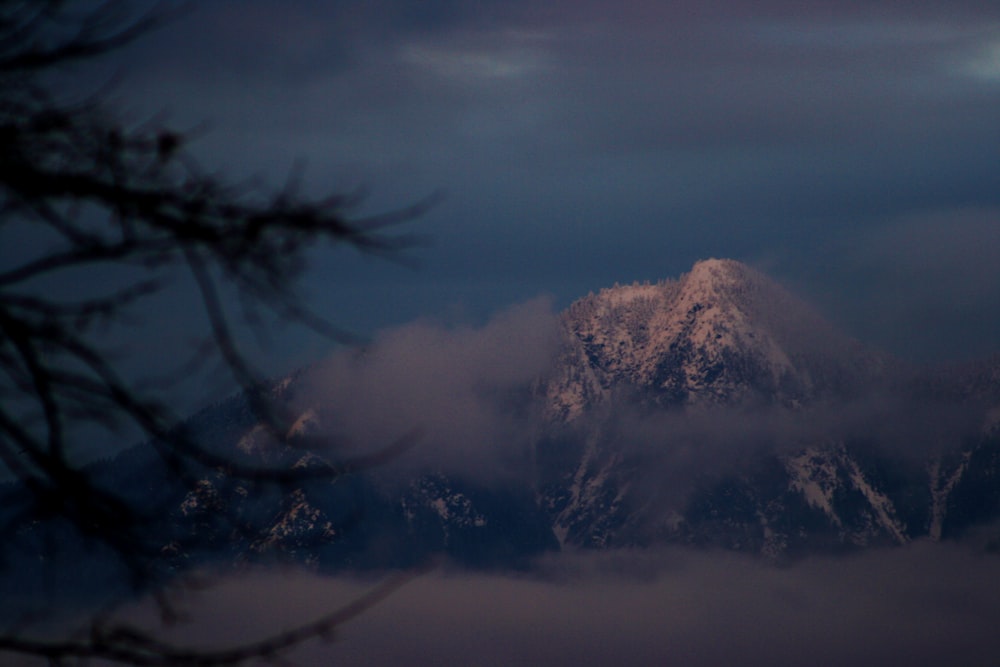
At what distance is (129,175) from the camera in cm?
652

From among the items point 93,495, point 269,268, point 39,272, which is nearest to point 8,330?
point 39,272

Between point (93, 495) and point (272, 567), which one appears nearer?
point (93, 495)

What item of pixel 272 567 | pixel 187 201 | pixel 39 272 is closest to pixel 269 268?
pixel 187 201

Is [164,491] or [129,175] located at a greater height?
[129,175]

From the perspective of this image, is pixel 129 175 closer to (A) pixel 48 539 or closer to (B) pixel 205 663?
(A) pixel 48 539

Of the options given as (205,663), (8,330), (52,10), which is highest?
(52,10)

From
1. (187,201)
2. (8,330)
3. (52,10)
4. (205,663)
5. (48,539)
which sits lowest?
(205,663)

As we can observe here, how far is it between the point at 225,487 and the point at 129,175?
5.83 ft

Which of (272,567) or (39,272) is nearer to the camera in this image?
(39,272)

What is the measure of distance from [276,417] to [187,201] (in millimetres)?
1252

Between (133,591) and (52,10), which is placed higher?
(52,10)

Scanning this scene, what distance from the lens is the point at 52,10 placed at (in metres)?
6.66

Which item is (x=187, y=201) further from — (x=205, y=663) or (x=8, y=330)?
(x=205, y=663)

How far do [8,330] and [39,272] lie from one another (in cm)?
37
